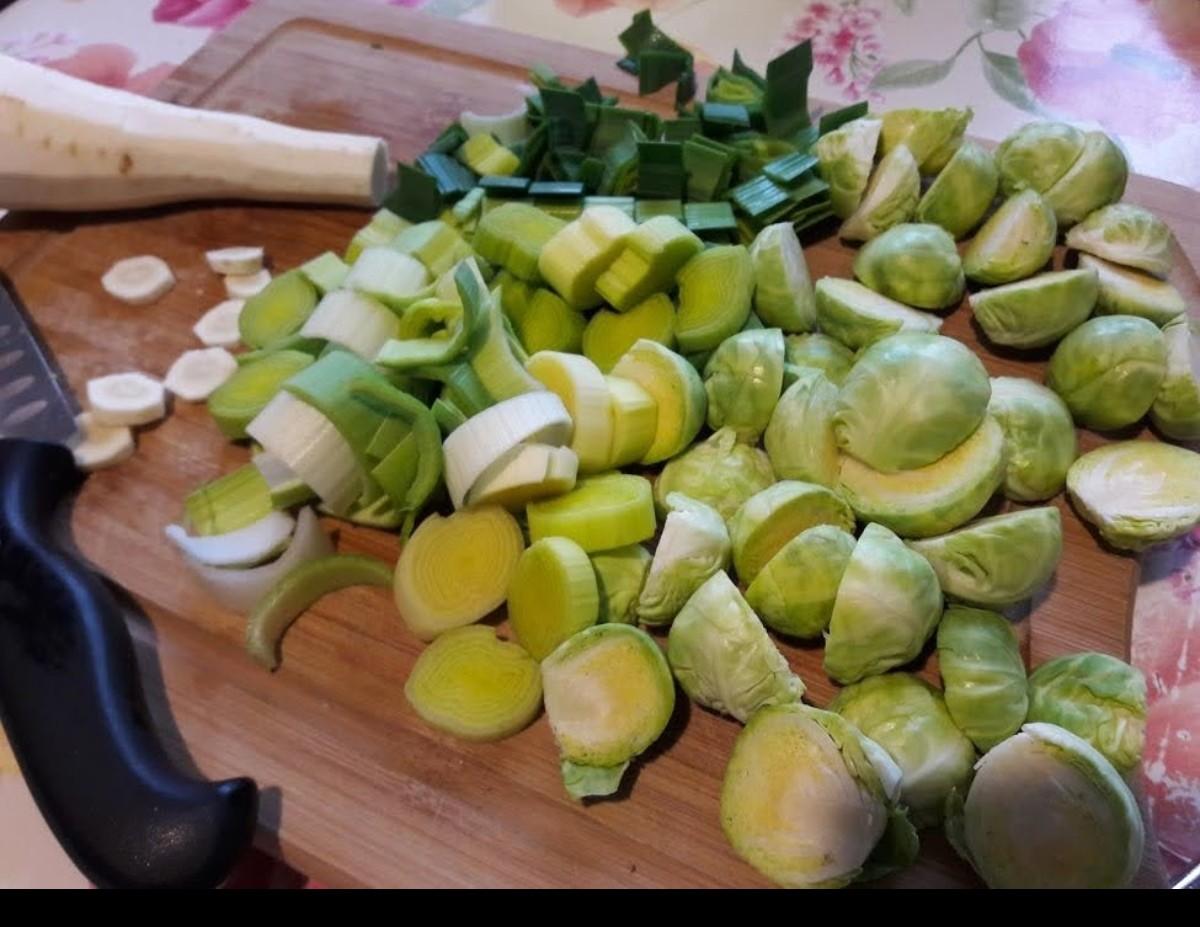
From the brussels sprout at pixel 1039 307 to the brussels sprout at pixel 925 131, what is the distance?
427mm

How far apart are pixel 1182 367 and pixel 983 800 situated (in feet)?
3.07

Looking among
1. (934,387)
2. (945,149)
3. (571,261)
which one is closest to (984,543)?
(934,387)

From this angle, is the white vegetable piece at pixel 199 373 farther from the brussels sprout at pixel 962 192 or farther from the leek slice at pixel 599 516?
the brussels sprout at pixel 962 192

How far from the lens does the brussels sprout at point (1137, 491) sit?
1.68m

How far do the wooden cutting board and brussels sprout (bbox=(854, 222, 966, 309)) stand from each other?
5.3 inches

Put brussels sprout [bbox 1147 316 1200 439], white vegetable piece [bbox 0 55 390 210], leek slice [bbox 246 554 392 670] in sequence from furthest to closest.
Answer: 1. white vegetable piece [bbox 0 55 390 210]
2. brussels sprout [bbox 1147 316 1200 439]
3. leek slice [bbox 246 554 392 670]

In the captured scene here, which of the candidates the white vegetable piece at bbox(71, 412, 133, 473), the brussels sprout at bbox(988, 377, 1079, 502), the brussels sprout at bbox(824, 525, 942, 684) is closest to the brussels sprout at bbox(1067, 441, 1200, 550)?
the brussels sprout at bbox(988, 377, 1079, 502)

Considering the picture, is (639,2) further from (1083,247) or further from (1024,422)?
(1024,422)

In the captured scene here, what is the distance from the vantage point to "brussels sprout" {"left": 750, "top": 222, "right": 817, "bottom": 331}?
1950 millimetres

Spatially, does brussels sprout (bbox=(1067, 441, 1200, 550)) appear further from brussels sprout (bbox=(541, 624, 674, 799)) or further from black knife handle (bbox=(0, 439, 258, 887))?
black knife handle (bbox=(0, 439, 258, 887))

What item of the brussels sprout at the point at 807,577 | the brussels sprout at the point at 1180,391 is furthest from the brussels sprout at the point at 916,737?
the brussels sprout at the point at 1180,391

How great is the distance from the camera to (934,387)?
1630 mm

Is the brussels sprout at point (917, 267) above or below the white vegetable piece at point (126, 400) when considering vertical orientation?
above

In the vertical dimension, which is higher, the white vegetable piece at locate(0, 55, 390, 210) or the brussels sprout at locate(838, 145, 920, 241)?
the brussels sprout at locate(838, 145, 920, 241)
